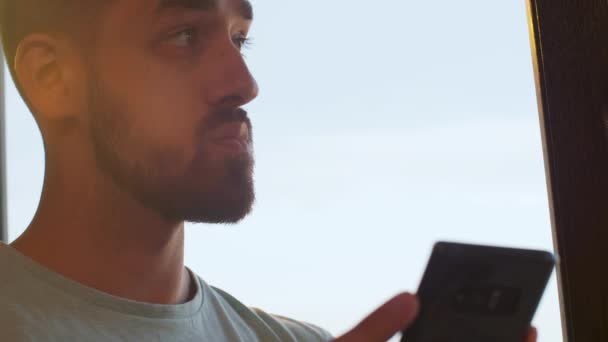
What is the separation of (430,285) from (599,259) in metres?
0.47

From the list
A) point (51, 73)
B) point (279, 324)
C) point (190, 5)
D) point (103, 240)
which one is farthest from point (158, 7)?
point (279, 324)

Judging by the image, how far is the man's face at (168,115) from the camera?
86cm

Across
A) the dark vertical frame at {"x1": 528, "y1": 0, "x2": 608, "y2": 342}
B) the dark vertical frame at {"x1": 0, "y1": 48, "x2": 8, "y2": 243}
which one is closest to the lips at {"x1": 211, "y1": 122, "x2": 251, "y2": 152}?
the dark vertical frame at {"x1": 528, "y1": 0, "x2": 608, "y2": 342}

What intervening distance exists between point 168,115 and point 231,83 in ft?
0.31

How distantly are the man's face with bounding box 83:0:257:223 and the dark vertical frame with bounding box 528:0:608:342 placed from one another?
0.40 metres

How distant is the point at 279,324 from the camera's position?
95cm

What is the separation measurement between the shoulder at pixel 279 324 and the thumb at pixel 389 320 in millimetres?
416

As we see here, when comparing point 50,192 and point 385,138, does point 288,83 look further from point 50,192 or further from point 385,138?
point 50,192

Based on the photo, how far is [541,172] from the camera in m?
0.95

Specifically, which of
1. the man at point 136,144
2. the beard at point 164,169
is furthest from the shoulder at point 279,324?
the beard at point 164,169

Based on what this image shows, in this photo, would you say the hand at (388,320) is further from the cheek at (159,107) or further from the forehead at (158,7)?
the forehead at (158,7)

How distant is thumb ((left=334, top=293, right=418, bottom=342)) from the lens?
518 mm

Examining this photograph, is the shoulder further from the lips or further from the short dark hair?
the short dark hair

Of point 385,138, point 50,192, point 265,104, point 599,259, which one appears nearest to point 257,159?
point 265,104
